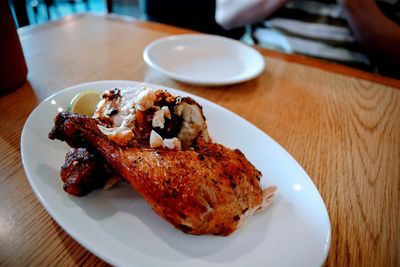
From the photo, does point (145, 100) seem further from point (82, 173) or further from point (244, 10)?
point (244, 10)

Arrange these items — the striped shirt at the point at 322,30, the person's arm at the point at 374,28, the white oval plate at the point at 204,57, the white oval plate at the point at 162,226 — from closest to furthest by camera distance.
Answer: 1. the white oval plate at the point at 162,226
2. the white oval plate at the point at 204,57
3. the person's arm at the point at 374,28
4. the striped shirt at the point at 322,30

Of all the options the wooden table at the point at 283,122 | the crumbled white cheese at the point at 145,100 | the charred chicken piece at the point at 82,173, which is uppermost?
the crumbled white cheese at the point at 145,100

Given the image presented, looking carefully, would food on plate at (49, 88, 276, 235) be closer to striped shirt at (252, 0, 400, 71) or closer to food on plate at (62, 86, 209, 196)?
food on plate at (62, 86, 209, 196)

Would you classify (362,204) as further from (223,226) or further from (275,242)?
(223,226)

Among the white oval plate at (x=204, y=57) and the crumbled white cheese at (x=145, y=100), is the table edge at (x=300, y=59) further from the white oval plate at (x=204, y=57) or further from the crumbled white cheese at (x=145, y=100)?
the crumbled white cheese at (x=145, y=100)

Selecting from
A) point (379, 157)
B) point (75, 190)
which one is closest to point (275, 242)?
point (75, 190)

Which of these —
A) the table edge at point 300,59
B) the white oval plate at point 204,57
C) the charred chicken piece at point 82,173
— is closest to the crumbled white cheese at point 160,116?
the charred chicken piece at point 82,173

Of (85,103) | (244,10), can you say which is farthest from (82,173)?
(244,10)
